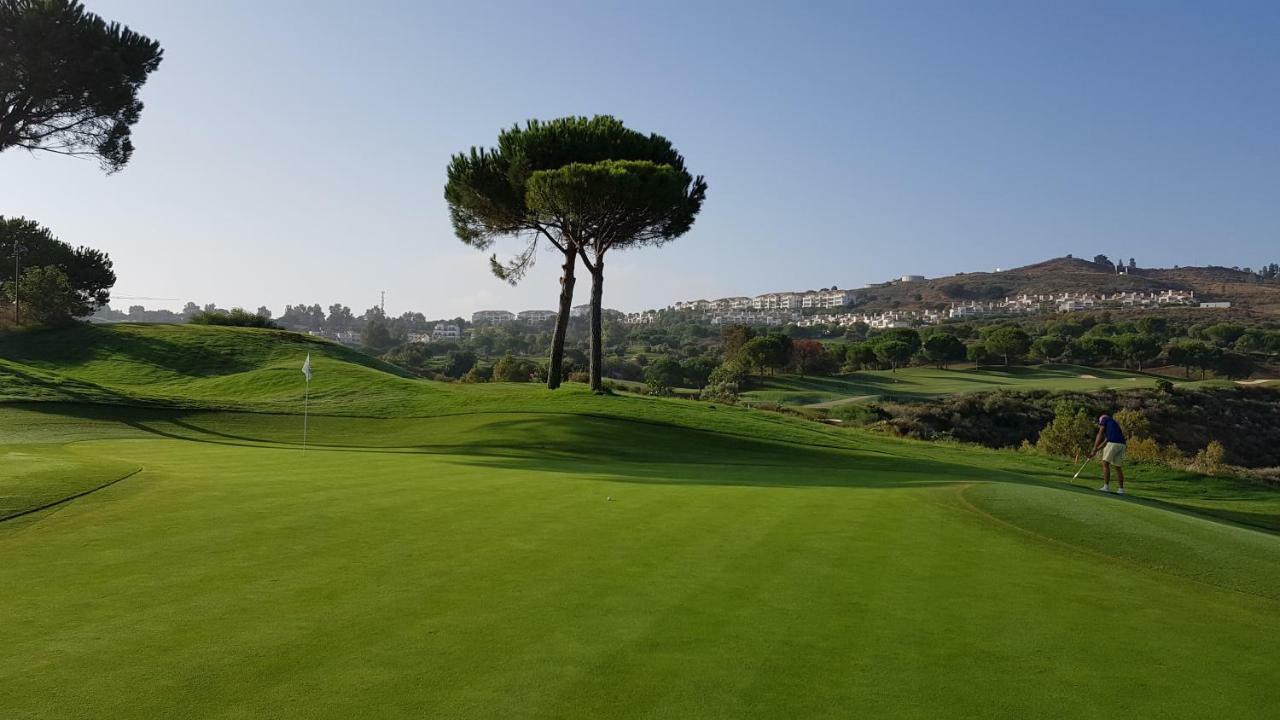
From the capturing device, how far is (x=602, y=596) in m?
6.80

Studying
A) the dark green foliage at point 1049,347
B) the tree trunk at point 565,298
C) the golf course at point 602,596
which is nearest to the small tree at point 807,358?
the dark green foliage at point 1049,347

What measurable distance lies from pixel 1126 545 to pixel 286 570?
31.2 ft

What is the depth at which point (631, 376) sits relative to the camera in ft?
322

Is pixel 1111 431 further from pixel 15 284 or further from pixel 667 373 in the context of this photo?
pixel 667 373

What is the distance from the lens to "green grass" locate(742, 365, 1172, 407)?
74.8 m

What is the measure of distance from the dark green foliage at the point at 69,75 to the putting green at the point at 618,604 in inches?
1212

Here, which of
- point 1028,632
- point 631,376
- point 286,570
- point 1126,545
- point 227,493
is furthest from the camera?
point 631,376

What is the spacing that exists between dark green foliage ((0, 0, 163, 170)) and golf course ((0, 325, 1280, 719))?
29.2m

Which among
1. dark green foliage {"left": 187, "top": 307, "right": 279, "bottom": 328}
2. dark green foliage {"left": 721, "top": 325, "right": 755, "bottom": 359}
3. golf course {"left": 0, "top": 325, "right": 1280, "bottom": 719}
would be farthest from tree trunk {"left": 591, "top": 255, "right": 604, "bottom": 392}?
dark green foliage {"left": 721, "top": 325, "right": 755, "bottom": 359}

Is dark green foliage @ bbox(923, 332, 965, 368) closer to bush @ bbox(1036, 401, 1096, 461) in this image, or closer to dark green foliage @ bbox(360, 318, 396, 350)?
bush @ bbox(1036, 401, 1096, 461)

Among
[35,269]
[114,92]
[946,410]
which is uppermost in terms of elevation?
[114,92]

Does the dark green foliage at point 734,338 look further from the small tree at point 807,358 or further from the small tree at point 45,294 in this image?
the small tree at point 45,294

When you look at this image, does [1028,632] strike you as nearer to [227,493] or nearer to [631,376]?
[227,493]

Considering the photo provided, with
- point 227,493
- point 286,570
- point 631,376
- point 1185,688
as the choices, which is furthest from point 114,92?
point 631,376
